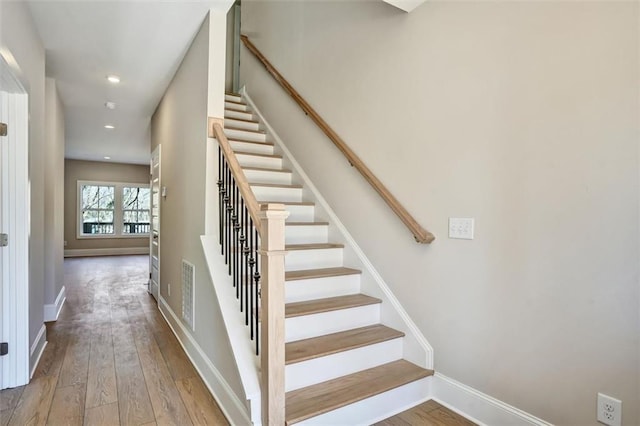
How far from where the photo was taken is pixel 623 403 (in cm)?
140

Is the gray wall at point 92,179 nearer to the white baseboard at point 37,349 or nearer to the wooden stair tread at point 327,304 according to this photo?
the white baseboard at point 37,349

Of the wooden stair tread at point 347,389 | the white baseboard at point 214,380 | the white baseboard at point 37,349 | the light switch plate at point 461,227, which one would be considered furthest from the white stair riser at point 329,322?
the white baseboard at point 37,349

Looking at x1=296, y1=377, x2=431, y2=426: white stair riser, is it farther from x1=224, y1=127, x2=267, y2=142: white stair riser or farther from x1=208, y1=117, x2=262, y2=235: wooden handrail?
x1=224, y1=127, x2=267, y2=142: white stair riser

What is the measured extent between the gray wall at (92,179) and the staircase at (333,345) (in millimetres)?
8455

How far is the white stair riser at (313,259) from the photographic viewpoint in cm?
264

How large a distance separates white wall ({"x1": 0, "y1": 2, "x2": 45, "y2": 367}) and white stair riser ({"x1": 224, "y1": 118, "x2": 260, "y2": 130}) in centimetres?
164

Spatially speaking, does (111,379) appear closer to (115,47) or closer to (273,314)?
(273,314)

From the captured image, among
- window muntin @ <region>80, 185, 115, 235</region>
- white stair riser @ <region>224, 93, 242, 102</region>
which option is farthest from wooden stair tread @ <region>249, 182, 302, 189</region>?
window muntin @ <region>80, 185, 115, 235</region>

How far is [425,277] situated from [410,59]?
145cm

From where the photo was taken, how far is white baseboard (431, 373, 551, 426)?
1722mm

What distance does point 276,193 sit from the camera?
3.20m

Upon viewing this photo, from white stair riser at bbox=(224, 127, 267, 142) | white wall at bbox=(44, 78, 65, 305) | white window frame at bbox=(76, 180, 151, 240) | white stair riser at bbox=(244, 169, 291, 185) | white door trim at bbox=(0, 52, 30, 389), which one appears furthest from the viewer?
white window frame at bbox=(76, 180, 151, 240)

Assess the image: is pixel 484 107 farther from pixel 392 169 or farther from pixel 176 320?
pixel 176 320

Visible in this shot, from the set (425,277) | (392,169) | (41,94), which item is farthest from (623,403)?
(41,94)
